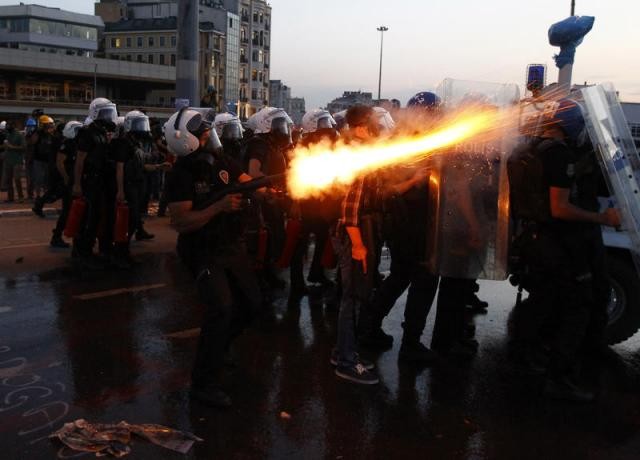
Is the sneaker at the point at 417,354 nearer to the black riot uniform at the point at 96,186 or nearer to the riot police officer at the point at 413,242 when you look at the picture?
the riot police officer at the point at 413,242

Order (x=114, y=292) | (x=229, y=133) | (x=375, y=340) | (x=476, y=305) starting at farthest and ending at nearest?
(x=229, y=133)
(x=114, y=292)
(x=476, y=305)
(x=375, y=340)

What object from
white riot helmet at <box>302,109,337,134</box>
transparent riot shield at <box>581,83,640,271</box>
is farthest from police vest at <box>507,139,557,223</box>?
white riot helmet at <box>302,109,337,134</box>

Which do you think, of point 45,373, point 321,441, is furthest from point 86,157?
point 321,441

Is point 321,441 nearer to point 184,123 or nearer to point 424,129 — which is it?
point 184,123

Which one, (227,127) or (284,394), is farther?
(227,127)

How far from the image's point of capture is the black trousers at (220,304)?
14.1ft

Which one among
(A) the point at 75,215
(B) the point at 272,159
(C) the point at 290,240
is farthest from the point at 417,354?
(A) the point at 75,215

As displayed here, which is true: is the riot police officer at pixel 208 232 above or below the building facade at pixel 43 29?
below

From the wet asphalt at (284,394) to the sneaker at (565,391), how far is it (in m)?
0.06

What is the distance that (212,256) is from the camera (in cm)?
438

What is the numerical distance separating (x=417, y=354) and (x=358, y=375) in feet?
2.37

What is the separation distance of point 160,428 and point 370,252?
1929 mm

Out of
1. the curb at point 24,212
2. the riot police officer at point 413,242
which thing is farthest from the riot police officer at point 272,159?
the curb at point 24,212

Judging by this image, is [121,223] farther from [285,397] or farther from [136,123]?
[285,397]
